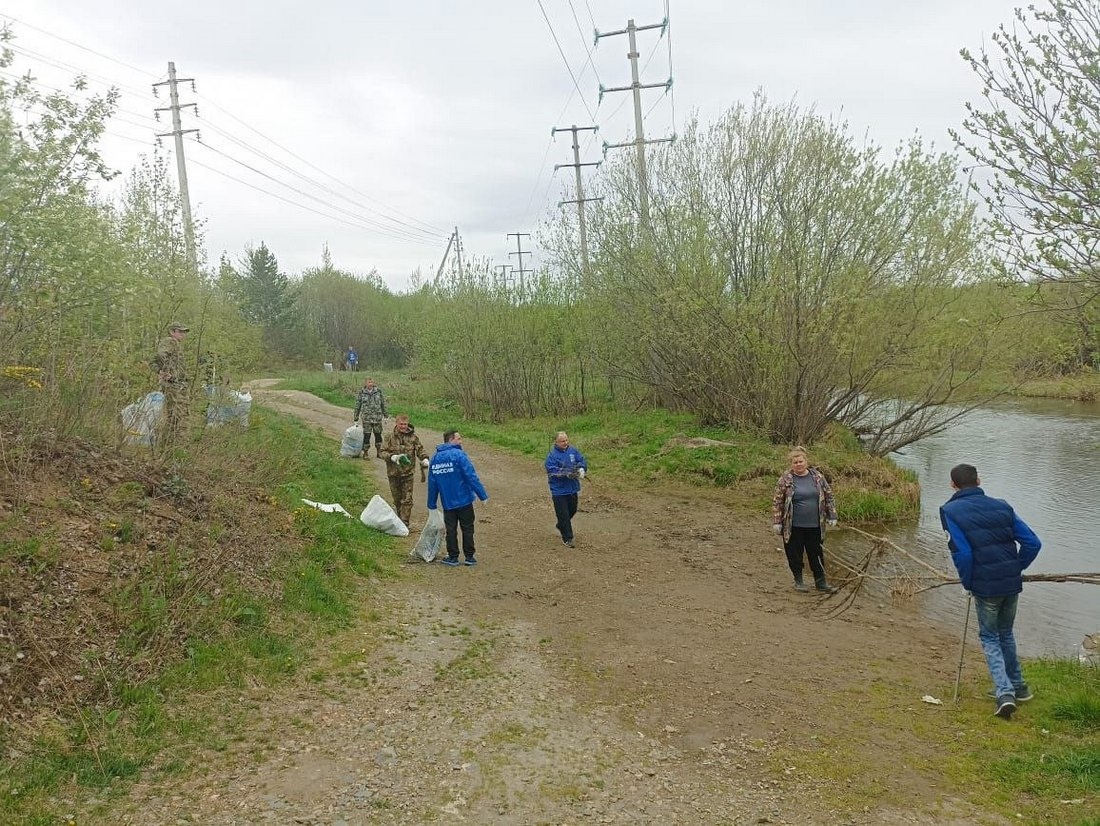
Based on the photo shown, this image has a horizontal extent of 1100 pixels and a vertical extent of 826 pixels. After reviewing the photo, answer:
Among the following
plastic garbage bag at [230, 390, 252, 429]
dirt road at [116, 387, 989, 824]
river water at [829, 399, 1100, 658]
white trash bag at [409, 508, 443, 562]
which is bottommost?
river water at [829, 399, 1100, 658]

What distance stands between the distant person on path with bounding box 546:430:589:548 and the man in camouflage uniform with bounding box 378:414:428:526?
1.81 meters

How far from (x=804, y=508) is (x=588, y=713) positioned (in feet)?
14.5

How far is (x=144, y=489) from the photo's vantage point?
22.4 feet

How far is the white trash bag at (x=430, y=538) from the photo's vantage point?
8.95 meters

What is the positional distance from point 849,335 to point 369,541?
9.68 m

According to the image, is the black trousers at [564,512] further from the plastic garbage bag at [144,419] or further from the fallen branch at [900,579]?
the plastic garbage bag at [144,419]

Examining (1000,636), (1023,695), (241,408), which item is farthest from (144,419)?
(1023,695)

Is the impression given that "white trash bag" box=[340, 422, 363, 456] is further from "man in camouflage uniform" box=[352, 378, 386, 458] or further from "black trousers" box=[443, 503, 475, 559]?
"black trousers" box=[443, 503, 475, 559]

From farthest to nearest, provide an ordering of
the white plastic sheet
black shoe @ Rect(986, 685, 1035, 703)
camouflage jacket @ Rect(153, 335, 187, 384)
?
the white plastic sheet, camouflage jacket @ Rect(153, 335, 187, 384), black shoe @ Rect(986, 685, 1035, 703)

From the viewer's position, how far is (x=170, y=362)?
8.59 meters

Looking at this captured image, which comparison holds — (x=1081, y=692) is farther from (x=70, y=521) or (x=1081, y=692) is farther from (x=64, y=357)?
(x=64, y=357)

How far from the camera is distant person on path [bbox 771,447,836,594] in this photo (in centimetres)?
861

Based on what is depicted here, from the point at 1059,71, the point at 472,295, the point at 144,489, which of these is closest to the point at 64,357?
the point at 144,489

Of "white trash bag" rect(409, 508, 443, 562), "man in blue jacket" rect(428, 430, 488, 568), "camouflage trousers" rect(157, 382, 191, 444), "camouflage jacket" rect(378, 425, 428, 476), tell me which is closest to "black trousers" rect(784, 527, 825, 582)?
"man in blue jacket" rect(428, 430, 488, 568)
